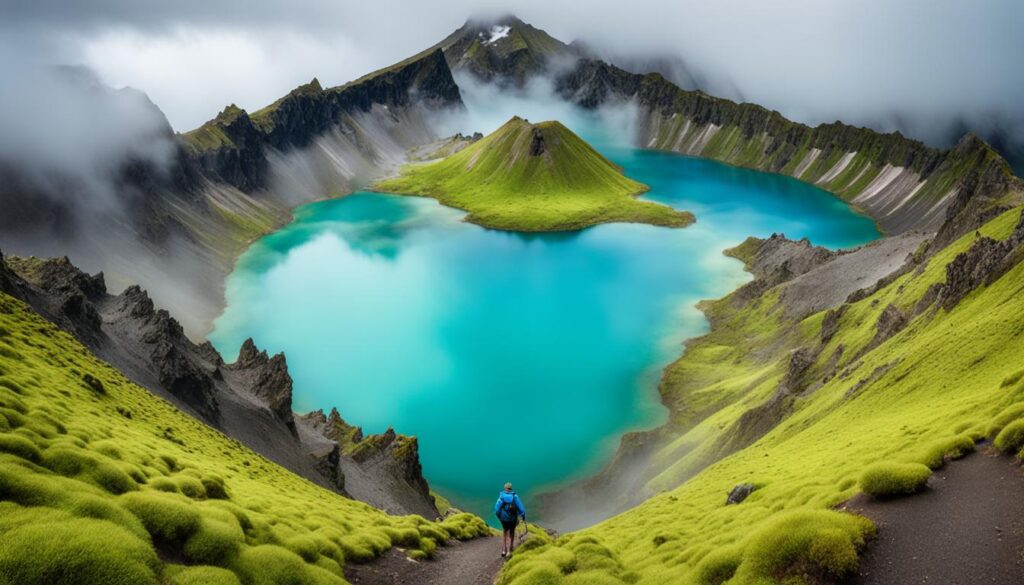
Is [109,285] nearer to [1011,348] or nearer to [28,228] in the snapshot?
[28,228]

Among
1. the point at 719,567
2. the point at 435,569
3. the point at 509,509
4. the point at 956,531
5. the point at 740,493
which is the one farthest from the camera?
the point at 740,493

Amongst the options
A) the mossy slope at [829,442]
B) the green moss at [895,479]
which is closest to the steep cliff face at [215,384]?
the mossy slope at [829,442]

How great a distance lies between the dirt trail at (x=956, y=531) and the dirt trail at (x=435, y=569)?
19.6 m

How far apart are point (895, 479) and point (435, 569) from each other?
84.4ft

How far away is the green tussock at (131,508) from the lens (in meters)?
20.1

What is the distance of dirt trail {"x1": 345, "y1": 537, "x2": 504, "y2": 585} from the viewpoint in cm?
3366

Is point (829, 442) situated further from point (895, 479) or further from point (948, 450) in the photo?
point (895, 479)

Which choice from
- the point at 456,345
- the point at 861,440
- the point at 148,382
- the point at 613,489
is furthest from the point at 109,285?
the point at 861,440

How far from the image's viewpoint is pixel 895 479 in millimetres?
24656

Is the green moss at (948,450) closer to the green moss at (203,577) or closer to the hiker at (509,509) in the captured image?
the hiker at (509,509)

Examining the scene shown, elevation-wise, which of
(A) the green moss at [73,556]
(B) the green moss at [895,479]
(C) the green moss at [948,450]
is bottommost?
(A) the green moss at [73,556]

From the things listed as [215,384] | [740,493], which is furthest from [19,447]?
[215,384]

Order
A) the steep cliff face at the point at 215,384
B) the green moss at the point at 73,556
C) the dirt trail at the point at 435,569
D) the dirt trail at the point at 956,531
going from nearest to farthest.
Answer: the green moss at the point at 73,556
the dirt trail at the point at 956,531
the dirt trail at the point at 435,569
the steep cliff face at the point at 215,384

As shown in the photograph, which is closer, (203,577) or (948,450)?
(203,577)
